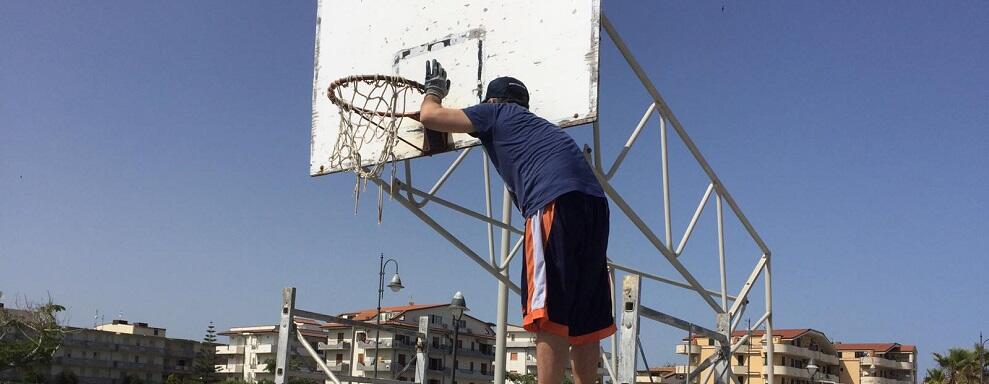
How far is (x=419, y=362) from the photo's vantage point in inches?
281

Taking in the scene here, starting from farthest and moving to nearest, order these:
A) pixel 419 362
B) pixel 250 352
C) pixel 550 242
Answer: pixel 250 352 → pixel 419 362 → pixel 550 242

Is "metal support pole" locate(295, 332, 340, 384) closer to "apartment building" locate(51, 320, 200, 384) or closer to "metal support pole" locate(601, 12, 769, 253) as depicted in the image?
"metal support pole" locate(601, 12, 769, 253)

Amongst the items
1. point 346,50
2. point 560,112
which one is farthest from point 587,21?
point 346,50

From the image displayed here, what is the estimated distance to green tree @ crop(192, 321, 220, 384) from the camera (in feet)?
316

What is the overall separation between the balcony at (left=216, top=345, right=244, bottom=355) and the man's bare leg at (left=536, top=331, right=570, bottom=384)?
9779cm

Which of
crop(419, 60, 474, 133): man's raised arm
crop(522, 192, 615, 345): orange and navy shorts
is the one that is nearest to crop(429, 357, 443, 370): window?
crop(419, 60, 474, 133): man's raised arm

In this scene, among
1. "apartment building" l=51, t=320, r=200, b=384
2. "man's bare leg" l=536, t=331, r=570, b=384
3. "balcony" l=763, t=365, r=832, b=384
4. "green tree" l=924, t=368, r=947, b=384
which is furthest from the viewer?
"apartment building" l=51, t=320, r=200, b=384

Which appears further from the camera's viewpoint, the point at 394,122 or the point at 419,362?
the point at 419,362

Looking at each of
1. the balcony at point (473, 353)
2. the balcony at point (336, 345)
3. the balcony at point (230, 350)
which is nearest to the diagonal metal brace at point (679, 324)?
the balcony at point (336, 345)

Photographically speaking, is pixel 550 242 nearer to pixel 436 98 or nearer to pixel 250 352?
pixel 436 98

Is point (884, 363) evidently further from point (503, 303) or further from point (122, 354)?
point (503, 303)

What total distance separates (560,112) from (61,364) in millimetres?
92480

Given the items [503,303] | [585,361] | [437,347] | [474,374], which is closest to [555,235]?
[585,361]

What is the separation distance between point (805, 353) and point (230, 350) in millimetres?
58435
